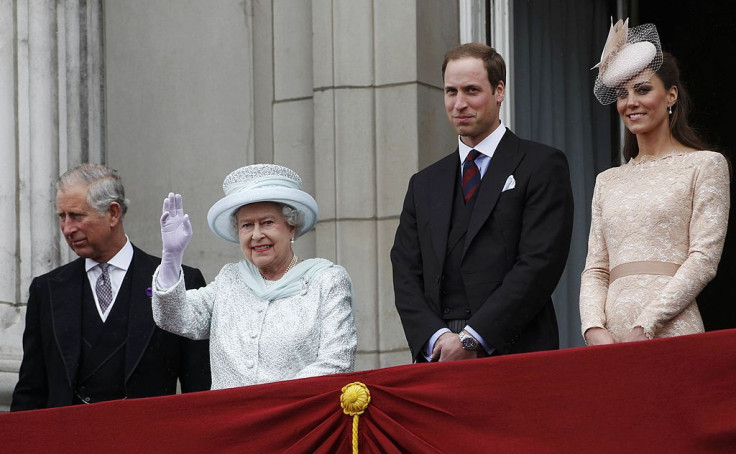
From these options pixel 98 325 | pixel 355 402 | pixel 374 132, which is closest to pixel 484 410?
pixel 355 402

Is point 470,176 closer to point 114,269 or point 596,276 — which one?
point 596,276

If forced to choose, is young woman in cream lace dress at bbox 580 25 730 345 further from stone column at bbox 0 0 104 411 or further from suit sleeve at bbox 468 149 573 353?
stone column at bbox 0 0 104 411

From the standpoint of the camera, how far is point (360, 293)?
7.21 metres

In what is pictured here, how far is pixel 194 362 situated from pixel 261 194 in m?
0.94

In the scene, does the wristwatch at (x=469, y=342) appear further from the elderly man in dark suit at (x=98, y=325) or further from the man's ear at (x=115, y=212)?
the man's ear at (x=115, y=212)

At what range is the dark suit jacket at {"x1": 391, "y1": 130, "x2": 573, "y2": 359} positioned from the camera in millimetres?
4820

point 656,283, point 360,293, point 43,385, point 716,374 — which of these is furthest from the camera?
point 360,293

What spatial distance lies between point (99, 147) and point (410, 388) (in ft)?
12.9

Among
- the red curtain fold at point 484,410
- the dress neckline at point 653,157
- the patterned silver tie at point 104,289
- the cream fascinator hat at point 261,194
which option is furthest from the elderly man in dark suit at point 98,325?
the dress neckline at point 653,157

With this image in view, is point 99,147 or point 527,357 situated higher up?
point 99,147

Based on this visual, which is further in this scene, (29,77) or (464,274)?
(29,77)

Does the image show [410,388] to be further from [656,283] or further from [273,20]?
[273,20]

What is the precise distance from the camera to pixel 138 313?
562 cm

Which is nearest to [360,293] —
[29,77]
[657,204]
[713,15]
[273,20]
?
[273,20]
